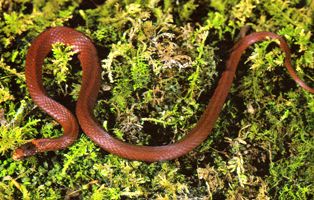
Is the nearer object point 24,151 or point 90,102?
point 24,151

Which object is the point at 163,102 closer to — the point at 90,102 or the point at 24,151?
the point at 90,102

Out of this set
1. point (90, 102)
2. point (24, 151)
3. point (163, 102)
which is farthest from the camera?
point (163, 102)

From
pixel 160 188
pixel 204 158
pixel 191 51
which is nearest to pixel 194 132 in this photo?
pixel 204 158

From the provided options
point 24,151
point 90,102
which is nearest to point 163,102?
point 90,102

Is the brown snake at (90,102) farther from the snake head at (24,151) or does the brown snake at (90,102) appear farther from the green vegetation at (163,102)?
the green vegetation at (163,102)

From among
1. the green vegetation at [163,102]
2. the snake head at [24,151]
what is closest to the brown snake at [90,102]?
the snake head at [24,151]

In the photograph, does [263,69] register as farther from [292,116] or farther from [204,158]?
[204,158]

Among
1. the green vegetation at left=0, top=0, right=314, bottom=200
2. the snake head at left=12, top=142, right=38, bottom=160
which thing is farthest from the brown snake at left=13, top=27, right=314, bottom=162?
the green vegetation at left=0, top=0, right=314, bottom=200
